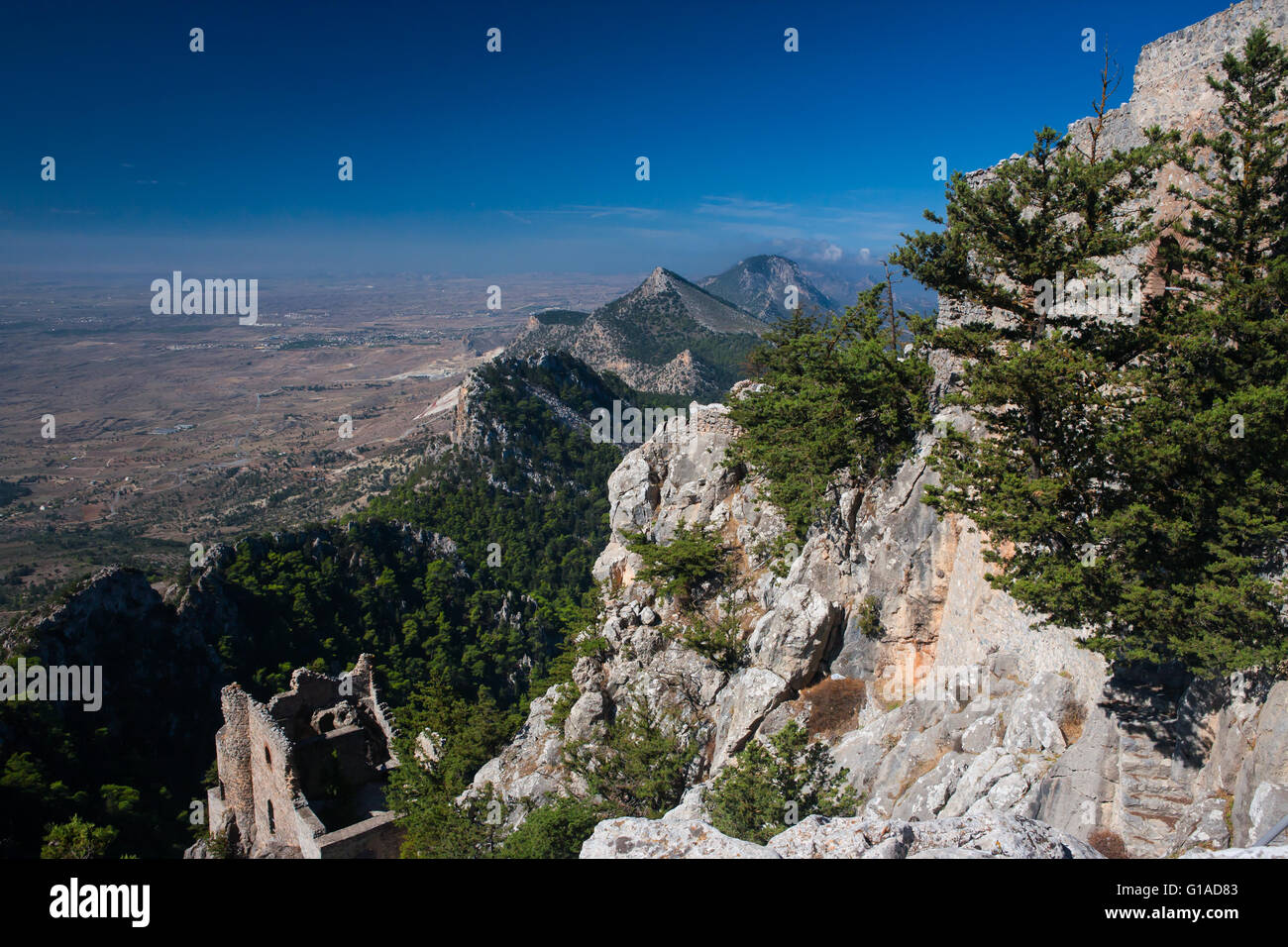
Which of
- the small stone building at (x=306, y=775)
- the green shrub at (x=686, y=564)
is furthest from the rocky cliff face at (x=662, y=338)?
the small stone building at (x=306, y=775)

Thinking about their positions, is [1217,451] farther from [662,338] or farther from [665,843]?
[662,338]

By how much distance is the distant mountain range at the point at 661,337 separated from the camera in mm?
133125

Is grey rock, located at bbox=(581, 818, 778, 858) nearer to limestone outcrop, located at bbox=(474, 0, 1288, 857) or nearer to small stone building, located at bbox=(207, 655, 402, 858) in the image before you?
limestone outcrop, located at bbox=(474, 0, 1288, 857)

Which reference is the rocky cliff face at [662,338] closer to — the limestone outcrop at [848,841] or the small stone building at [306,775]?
the small stone building at [306,775]

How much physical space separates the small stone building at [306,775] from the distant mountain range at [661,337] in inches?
3950

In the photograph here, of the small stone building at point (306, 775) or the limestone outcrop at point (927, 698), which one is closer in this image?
the limestone outcrop at point (927, 698)

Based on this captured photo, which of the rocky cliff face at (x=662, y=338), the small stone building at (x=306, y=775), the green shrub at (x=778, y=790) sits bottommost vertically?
the small stone building at (x=306, y=775)

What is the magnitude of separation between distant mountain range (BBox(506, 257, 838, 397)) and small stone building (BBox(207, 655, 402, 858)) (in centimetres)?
10032

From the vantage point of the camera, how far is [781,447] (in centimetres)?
2323

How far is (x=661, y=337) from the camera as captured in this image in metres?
162

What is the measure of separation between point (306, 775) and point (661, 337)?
146902 mm

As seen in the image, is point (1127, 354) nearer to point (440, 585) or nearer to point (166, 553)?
point (440, 585)
